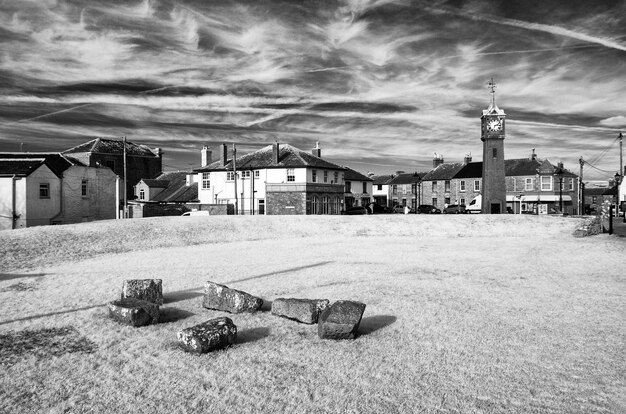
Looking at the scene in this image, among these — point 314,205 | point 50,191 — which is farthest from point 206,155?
point 50,191

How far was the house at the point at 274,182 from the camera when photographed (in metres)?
55.2

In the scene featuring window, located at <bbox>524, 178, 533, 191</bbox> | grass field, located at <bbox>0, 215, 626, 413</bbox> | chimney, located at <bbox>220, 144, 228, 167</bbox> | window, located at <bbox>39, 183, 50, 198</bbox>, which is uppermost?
chimney, located at <bbox>220, 144, 228, 167</bbox>

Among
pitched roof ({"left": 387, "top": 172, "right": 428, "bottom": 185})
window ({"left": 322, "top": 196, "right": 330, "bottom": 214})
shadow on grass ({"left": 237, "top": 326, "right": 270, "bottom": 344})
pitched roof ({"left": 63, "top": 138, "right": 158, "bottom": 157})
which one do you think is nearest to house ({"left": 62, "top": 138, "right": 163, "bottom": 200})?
pitched roof ({"left": 63, "top": 138, "right": 158, "bottom": 157})

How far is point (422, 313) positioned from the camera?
10523 mm

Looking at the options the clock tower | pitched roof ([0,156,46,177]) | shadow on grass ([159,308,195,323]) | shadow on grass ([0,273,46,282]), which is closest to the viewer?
shadow on grass ([159,308,195,323])

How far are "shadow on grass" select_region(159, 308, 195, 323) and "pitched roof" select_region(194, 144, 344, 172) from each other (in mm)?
44584

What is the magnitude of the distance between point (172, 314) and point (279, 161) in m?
47.6

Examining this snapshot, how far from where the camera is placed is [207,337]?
7977 mm

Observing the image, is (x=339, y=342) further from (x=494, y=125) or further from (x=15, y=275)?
(x=494, y=125)

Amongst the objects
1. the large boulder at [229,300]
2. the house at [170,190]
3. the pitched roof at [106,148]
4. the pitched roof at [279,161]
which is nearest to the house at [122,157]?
the pitched roof at [106,148]

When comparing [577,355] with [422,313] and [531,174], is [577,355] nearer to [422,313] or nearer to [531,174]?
[422,313]

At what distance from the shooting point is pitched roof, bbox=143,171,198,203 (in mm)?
65625

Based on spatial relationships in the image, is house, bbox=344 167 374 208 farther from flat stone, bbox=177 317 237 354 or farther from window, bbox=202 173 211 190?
flat stone, bbox=177 317 237 354

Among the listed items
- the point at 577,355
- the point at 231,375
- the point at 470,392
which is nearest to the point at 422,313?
the point at 577,355
